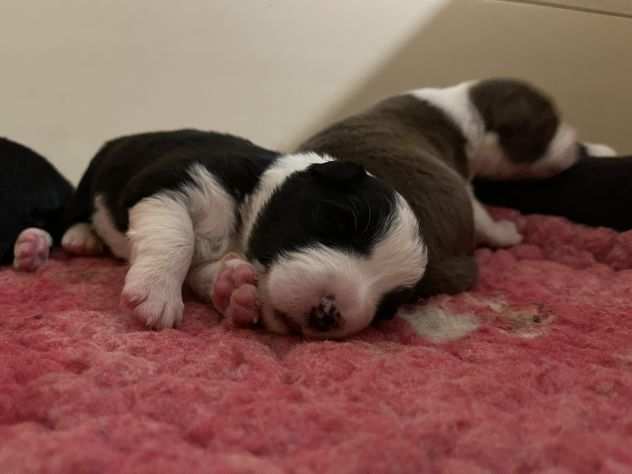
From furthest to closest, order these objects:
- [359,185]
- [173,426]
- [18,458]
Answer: [359,185], [173,426], [18,458]

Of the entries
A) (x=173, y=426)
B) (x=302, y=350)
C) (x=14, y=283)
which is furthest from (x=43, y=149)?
(x=173, y=426)

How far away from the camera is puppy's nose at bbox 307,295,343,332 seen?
1.47 m

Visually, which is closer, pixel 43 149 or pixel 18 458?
pixel 18 458

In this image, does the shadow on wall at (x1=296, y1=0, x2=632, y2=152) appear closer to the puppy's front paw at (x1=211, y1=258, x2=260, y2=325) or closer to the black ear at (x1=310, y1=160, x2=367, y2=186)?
the black ear at (x1=310, y1=160, x2=367, y2=186)

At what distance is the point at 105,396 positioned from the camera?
1093 mm

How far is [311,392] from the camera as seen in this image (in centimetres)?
116

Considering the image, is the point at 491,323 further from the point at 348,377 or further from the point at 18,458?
the point at 18,458

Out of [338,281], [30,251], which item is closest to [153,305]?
[338,281]

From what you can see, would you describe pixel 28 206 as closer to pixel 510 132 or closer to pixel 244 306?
pixel 244 306

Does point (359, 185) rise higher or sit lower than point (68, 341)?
higher

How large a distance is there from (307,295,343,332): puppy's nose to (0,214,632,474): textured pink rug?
61mm

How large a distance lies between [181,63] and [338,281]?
6.65 feet

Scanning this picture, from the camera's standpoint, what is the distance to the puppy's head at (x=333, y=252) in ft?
4.85

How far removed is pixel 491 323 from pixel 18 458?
45.6 inches
